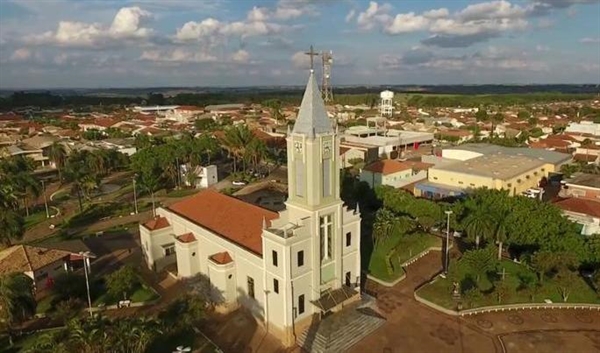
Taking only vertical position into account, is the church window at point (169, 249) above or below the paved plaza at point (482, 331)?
above

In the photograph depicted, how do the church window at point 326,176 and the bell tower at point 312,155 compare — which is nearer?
the bell tower at point 312,155

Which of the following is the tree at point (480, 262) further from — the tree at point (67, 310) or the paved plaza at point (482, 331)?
the tree at point (67, 310)

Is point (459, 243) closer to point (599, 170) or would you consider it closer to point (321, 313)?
point (321, 313)

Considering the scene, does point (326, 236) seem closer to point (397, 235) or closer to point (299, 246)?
point (299, 246)

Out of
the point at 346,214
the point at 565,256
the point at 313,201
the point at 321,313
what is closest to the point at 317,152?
the point at 313,201

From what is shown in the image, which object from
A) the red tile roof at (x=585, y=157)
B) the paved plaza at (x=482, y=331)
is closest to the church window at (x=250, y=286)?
the paved plaza at (x=482, y=331)

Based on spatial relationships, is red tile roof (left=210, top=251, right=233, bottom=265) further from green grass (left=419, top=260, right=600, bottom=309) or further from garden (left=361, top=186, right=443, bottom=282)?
green grass (left=419, top=260, right=600, bottom=309)

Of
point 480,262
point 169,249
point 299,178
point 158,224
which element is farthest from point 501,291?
point 158,224
